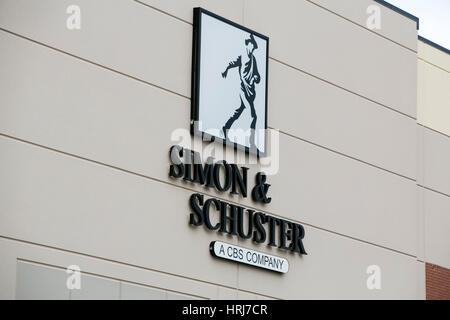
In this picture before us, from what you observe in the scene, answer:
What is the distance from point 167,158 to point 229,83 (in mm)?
1734

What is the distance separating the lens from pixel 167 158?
17.4 metres

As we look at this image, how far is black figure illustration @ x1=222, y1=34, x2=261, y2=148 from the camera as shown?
1848cm

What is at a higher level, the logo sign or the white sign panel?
the logo sign

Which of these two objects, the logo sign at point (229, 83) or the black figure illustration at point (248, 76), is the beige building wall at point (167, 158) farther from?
the black figure illustration at point (248, 76)

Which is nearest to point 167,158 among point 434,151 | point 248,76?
point 248,76

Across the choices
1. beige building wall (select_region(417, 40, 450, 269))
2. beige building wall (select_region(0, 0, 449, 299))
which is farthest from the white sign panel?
beige building wall (select_region(417, 40, 450, 269))

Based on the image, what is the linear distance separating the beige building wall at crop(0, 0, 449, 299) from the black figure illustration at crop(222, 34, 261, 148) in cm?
45

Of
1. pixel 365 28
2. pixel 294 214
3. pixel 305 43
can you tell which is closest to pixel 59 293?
pixel 294 214

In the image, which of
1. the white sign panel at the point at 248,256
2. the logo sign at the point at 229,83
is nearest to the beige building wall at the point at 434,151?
the white sign panel at the point at 248,256

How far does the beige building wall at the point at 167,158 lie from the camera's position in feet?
51.8

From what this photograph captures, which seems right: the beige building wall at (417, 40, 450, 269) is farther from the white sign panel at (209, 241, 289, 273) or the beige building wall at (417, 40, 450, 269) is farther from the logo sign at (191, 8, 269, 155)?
the logo sign at (191, 8, 269, 155)

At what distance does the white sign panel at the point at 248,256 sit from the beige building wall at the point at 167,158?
133 mm
